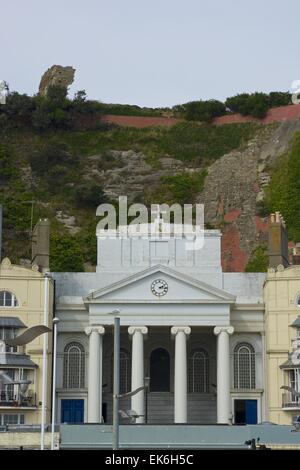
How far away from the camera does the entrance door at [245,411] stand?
6819cm

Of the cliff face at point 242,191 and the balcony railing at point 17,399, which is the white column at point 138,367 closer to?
the balcony railing at point 17,399

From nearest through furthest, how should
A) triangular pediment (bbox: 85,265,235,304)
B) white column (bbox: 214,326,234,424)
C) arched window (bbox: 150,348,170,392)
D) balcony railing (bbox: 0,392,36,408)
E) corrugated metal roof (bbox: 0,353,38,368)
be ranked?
1. balcony railing (bbox: 0,392,36,408)
2. corrugated metal roof (bbox: 0,353,38,368)
3. white column (bbox: 214,326,234,424)
4. triangular pediment (bbox: 85,265,235,304)
5. arched window (bbox: 150,348,170,392)

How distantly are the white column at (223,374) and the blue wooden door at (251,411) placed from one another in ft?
9.35

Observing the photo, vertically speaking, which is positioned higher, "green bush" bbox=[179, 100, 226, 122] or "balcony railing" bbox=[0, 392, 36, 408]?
"green bush" bbox=[179, 100, 226, 122]

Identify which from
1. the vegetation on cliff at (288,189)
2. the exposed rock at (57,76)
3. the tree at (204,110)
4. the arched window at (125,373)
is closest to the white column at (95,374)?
the arched window at (125,373)

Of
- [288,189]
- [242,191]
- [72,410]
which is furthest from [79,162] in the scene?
[72,410]

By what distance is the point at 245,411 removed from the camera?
225 feet

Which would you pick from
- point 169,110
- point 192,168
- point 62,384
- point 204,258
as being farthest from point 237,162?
point 62,384

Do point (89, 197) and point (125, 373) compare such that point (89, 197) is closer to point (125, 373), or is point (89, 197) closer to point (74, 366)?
point (125, 373)

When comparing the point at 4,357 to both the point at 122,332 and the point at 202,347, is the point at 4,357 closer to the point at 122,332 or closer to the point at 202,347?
the point at 122,332

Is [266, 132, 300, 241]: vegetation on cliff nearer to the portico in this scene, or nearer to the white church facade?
the white church facade

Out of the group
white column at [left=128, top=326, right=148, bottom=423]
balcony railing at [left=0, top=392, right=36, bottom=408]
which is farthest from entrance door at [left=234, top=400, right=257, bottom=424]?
balcony railing at [left=0, top=392, right=36, bottom=408]

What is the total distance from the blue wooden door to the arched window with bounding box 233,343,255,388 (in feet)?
3.90

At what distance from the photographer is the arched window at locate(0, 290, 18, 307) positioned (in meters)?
67.0
